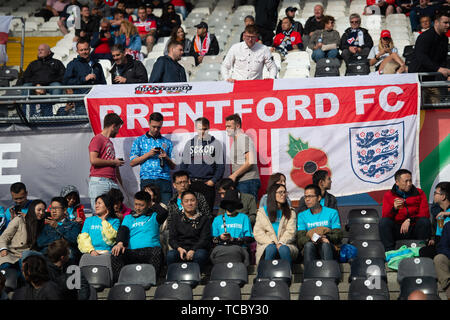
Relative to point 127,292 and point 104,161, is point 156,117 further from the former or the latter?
point 127,292

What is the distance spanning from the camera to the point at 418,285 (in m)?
8.09

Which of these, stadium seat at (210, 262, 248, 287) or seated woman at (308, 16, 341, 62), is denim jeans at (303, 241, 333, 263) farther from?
seated woman at (308, 16, 341, 62)

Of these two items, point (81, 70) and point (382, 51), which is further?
point (382, 51)

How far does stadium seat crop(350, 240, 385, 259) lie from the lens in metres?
9.28

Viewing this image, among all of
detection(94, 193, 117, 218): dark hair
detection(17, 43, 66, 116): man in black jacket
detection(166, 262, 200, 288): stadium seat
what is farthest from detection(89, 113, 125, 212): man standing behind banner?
detection(17, 43, 66, 116): man in black jacket

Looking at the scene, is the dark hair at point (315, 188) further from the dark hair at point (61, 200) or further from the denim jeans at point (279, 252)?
the dark hair at point (61, 200)

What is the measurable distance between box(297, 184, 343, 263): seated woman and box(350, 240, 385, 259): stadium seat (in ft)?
1.00

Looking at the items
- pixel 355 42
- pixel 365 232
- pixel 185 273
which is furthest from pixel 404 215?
pixel 355 42

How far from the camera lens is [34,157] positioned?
39.1 ft

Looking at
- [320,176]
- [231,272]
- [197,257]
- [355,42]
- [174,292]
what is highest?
[355,42]

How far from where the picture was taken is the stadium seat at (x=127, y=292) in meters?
8.45

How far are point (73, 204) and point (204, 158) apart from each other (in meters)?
1.85
